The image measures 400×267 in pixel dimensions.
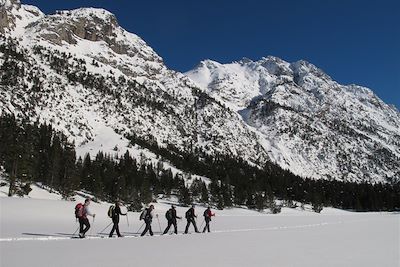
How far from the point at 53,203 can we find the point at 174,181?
Result: 97.1 m

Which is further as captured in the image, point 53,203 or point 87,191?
point 87,191

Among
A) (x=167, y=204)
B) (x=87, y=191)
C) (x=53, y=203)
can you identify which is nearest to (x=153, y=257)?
(x=53, y=203)

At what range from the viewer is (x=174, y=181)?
140 meters

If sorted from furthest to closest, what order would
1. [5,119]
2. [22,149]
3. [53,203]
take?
[5,119] < [22,149] < [53,203]

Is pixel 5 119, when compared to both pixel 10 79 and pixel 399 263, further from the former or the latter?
pixel 399 263

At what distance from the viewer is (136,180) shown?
388 feet

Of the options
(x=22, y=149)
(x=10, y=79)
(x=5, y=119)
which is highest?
(x=10, y=79)

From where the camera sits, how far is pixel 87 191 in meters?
102

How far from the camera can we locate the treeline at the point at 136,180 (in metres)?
86.3

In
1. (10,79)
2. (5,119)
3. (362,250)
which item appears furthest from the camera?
(10,79)

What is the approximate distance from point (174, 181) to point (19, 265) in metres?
128

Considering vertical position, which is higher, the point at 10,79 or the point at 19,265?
the point at 10,79

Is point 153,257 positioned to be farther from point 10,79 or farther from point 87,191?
point 10,79

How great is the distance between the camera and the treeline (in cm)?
8634
